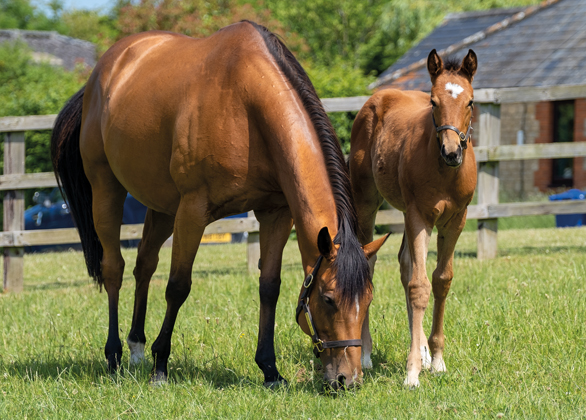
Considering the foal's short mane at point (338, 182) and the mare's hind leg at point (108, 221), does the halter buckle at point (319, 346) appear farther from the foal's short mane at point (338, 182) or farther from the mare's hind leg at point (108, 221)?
the mare's hind leg at point (108, 221)

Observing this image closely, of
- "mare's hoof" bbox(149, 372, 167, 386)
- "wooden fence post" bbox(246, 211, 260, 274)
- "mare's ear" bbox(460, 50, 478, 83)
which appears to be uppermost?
"mare's ear" bbox(460, 50, 478, 83)

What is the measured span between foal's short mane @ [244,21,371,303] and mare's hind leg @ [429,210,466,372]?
3.10 ft

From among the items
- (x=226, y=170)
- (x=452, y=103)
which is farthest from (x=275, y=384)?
(x=452, y=103)

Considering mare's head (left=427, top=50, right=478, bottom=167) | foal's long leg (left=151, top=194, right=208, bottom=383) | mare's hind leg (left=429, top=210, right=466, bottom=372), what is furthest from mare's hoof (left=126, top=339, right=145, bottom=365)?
mare's head (left=427, top=50, right=478, bottom=167)

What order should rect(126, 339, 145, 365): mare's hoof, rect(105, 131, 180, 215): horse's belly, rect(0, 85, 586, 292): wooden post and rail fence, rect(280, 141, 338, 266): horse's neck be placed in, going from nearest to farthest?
rect(280, 141, 338, 266): horse's neck < rect(105, 131, 180, 215): horse's belly < rect(126, 339, 145, 365): mare's hoof < rect(0, 85, 586, 292): wooden post and rail fence

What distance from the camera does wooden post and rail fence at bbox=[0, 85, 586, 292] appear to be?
26.7 ft

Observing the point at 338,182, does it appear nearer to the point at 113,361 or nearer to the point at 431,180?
the point at 431,180

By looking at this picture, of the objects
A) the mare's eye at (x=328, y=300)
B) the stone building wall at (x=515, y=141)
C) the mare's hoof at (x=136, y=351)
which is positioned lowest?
the stone building wall at (x=515, y=141)

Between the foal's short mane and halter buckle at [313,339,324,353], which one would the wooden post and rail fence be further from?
halter buckle at [313,339,324,353]

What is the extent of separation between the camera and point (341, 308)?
3459mm

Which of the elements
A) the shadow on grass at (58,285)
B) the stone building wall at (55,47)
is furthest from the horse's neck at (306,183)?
the stone building wall at (55,47)

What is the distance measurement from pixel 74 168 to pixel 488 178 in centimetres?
526

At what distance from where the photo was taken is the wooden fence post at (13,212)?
8180 mm

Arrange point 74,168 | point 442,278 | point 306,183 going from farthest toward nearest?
point 74,168
point 442,278
point 306,183
